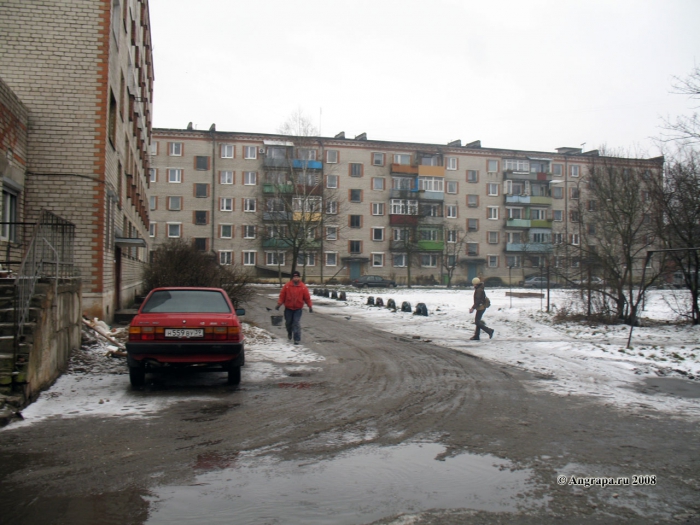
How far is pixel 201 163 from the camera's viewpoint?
6100cm

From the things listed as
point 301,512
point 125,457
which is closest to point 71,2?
point 125,457

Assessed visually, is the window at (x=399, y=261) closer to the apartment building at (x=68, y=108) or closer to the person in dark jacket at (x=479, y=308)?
the person in dark jacket at (x=479, y=308)

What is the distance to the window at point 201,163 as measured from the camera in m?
60.9

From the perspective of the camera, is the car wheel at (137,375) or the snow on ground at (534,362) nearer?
the snow on ground at (534,362)

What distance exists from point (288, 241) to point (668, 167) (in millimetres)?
37901

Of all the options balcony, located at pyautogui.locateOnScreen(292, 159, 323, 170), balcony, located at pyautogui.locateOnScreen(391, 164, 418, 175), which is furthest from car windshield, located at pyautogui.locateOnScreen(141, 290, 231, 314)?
balcony, located at pyautogui.locateOnScreen(391, 164, 418, 175)

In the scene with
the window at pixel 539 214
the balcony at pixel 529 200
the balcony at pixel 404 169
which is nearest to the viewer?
the balcony at pixel 404 169

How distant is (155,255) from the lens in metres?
20.5

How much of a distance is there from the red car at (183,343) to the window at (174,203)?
5387 cm

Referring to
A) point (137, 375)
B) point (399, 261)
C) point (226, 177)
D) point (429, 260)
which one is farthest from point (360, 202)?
point (137, 375)

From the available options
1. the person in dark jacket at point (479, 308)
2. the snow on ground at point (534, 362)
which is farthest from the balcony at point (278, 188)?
the person in dark jacket at point (479, 308)

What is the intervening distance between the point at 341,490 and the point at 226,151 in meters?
59.9

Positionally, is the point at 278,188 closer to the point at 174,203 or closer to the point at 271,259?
the point at 271,259

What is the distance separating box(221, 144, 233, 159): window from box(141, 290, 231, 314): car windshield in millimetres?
54000
